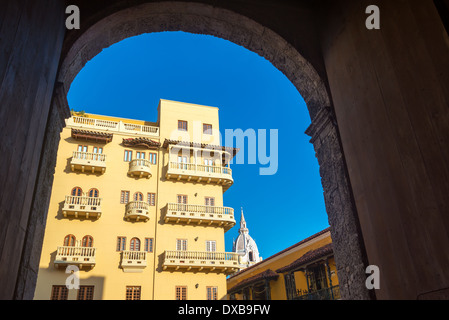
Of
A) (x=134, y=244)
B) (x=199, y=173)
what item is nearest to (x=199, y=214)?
(x=199, y=173)

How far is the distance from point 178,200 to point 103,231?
211 inches

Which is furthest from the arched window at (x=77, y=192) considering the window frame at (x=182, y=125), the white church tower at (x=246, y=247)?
the white church tower at (x=246, y=247)

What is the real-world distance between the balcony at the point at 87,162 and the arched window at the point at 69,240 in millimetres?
4439

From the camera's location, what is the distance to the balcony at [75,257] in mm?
19375

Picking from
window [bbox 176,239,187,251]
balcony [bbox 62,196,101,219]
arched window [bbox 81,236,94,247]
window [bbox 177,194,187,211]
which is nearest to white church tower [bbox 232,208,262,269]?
window [bbox 177,194,187,211]

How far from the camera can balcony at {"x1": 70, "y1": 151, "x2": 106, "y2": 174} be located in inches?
867

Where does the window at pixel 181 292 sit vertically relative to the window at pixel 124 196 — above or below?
below

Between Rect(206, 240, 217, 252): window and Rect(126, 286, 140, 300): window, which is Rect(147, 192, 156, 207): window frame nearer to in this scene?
Rect(206, 240, 217, 252): window

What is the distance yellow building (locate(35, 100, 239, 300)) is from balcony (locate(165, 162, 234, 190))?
0.24 ft

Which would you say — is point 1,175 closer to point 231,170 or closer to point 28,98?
point 28,98

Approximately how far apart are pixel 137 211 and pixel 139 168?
3094 millimetres

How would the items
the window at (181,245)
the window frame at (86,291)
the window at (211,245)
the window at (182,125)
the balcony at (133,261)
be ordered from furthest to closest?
the window at (182,125)
the window at (211,245)
the window at (181,245)
the balcony at (133,261)
the window frame at (86,291)

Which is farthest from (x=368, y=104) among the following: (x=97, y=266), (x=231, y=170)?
(x=231, y=170)

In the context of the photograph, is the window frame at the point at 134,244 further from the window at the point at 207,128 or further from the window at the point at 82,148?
the window at the point at 207,128
